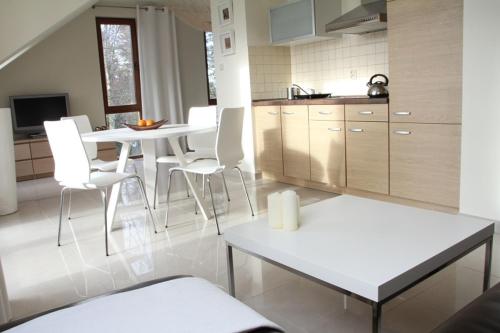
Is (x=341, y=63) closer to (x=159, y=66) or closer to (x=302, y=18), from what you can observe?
(x=302, y=18)

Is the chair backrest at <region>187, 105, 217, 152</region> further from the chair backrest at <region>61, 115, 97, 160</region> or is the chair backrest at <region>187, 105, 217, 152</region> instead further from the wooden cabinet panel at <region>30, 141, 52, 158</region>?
the wooden cabinet panel at <region>30, 141, 52, 158</region>

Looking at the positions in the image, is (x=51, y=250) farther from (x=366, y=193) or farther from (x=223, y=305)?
(x=366, y=193)

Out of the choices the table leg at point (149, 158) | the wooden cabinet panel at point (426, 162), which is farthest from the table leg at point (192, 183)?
the wooden cabinet panel at point (426, 162)

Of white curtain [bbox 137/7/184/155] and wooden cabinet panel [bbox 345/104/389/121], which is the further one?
white curtain [bbox 137/7/184/155]

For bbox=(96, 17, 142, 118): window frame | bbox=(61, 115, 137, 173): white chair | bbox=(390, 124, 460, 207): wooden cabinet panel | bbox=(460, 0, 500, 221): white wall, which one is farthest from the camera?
bbox=(96, 17, 142, 118): window frame

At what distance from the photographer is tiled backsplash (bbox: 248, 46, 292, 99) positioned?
15.8 feet

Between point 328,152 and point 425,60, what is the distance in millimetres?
1214

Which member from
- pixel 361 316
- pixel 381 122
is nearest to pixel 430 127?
pixel 381 122

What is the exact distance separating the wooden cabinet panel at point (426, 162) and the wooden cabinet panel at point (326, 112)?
0.56 m

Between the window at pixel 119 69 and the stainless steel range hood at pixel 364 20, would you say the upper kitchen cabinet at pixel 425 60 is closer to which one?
the stainless steel range hood at pixel 364 20

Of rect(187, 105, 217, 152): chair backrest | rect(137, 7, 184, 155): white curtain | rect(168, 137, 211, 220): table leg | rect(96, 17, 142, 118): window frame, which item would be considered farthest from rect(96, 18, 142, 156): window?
rect(168, 137, 211, 220): table leg

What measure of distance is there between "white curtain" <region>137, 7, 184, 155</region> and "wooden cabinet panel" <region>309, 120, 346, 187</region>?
3472 mm

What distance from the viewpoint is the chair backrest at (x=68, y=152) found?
2.76 metres

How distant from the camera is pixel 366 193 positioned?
12.2ft
